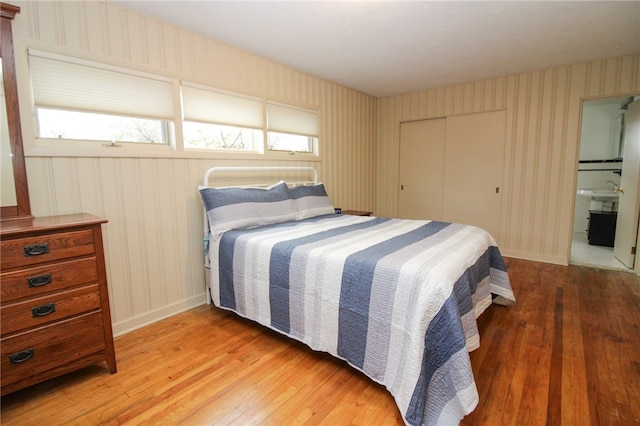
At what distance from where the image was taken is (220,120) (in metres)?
2.82

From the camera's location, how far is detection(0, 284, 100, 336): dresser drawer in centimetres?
145

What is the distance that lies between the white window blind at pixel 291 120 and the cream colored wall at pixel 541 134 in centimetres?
203

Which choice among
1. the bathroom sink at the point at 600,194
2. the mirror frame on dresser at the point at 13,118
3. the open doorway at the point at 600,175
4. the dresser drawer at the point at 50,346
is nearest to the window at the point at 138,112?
the mirror frame on dresser at the point at 13,118

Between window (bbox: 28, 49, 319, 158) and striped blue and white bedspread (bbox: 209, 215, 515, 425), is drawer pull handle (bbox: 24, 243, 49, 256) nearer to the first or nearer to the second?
window (bbox: 28, 49, 319, 158)

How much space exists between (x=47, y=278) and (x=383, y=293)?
5.57ft

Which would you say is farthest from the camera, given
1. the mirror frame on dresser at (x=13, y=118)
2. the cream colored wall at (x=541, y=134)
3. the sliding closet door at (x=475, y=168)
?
the sliding closet door at (x=475, y=168)

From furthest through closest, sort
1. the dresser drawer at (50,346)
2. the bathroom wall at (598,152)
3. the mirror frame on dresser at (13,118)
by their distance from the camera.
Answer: the bathroom wall at (598,152) → the mirror frame on dresser at (13,118) → the dresser drawer at (50,346)

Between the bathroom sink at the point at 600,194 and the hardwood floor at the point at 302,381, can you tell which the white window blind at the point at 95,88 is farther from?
the bathroom sink at the point at 600,194

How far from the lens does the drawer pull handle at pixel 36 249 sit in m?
1.48

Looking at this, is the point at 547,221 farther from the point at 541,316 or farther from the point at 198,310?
the point at 198,310

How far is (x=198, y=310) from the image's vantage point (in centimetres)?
266

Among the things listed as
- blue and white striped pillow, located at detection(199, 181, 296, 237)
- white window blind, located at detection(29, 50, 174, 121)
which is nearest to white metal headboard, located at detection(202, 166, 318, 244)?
blue and white striped pillow, located at detection(199, 181, 296, 237)

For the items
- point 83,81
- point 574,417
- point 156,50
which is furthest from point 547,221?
point 83,81

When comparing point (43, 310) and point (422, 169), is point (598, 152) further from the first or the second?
point (43, 310)
